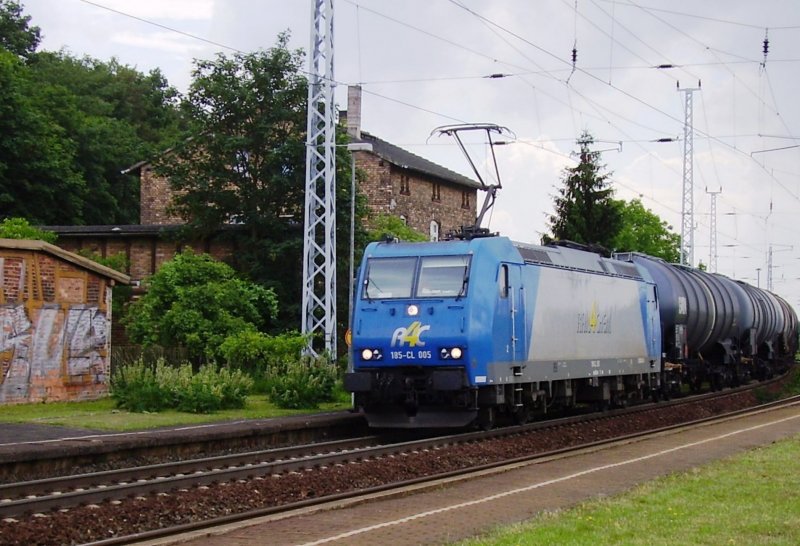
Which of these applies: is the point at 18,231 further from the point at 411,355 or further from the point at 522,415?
the point at 411,355

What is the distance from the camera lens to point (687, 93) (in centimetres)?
5919

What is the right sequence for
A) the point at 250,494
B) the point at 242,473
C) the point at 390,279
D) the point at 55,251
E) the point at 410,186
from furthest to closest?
the point at 410,186 → the point at 55,251 → the point at 390,279 → the point at 242,473 → the point at 250,494

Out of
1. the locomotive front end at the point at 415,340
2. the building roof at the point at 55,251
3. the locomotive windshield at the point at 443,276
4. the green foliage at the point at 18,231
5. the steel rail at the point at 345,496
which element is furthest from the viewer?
the green foliage at the point at 18,231

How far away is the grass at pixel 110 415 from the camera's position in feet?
64.8

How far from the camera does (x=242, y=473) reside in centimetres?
1425

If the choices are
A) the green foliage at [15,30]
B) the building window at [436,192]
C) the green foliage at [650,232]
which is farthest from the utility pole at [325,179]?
the green foliage at [650,232]

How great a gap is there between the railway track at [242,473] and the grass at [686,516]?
3.15 metres

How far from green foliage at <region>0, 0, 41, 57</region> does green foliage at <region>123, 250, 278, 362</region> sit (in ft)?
136

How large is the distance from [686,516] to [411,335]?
899cm

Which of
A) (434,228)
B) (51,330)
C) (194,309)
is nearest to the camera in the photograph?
(51,330)

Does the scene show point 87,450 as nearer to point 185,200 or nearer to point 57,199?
point 185,200

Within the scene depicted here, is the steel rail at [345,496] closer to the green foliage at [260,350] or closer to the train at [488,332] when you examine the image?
the train at [488,332]

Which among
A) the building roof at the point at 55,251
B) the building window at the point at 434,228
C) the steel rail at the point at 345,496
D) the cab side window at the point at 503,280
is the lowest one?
the steel rail at the point at 345,496

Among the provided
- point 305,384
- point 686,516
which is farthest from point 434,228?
point 686,516
